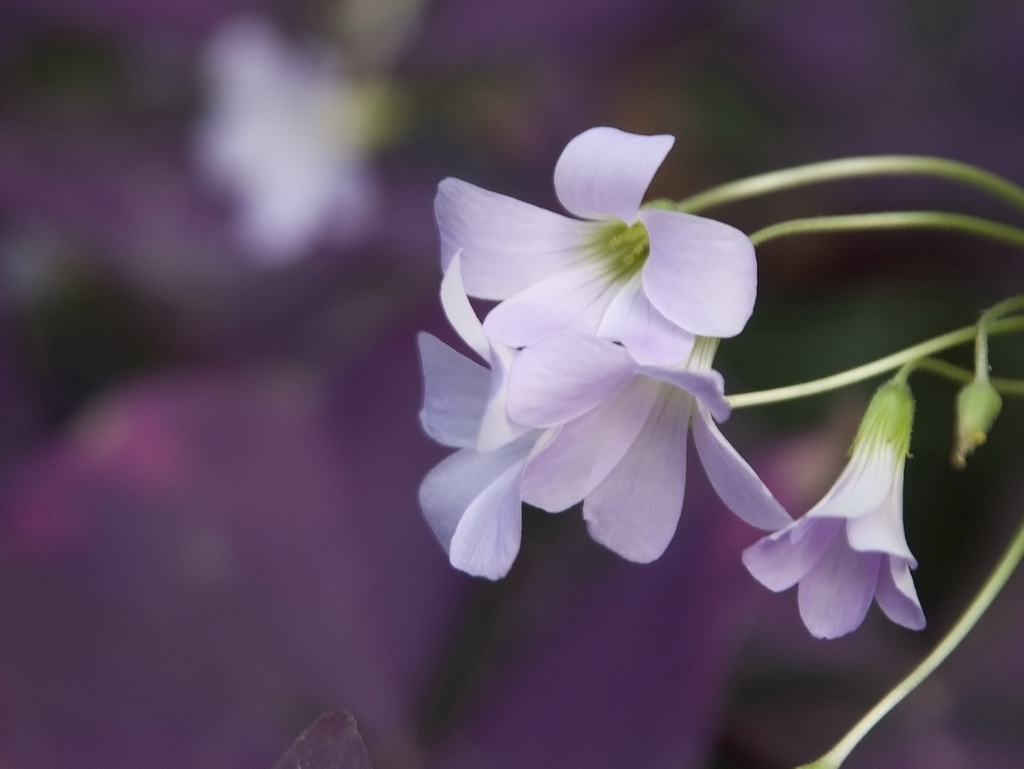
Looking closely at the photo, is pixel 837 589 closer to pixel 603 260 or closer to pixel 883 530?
pixel 883 530

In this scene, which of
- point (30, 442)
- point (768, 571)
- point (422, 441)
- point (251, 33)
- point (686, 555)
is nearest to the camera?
point (768, 571)

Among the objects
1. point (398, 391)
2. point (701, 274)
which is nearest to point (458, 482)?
point (701, 274)

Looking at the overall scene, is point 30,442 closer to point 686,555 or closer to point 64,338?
point 64,338

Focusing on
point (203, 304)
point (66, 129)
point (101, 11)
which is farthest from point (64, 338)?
point (101, 11)

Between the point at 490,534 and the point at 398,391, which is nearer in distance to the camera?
the point at 490,534

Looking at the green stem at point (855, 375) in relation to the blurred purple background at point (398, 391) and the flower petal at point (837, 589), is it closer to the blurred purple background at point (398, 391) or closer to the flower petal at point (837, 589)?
the flower petal at point (837, 589)

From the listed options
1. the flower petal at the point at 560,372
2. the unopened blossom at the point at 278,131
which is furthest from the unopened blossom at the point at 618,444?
the unopened blossom at the point at 278,131

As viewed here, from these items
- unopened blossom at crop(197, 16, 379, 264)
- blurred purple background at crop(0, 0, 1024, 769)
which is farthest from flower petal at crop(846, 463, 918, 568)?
unopened blossom at crop(197, 16, 379, 264)
